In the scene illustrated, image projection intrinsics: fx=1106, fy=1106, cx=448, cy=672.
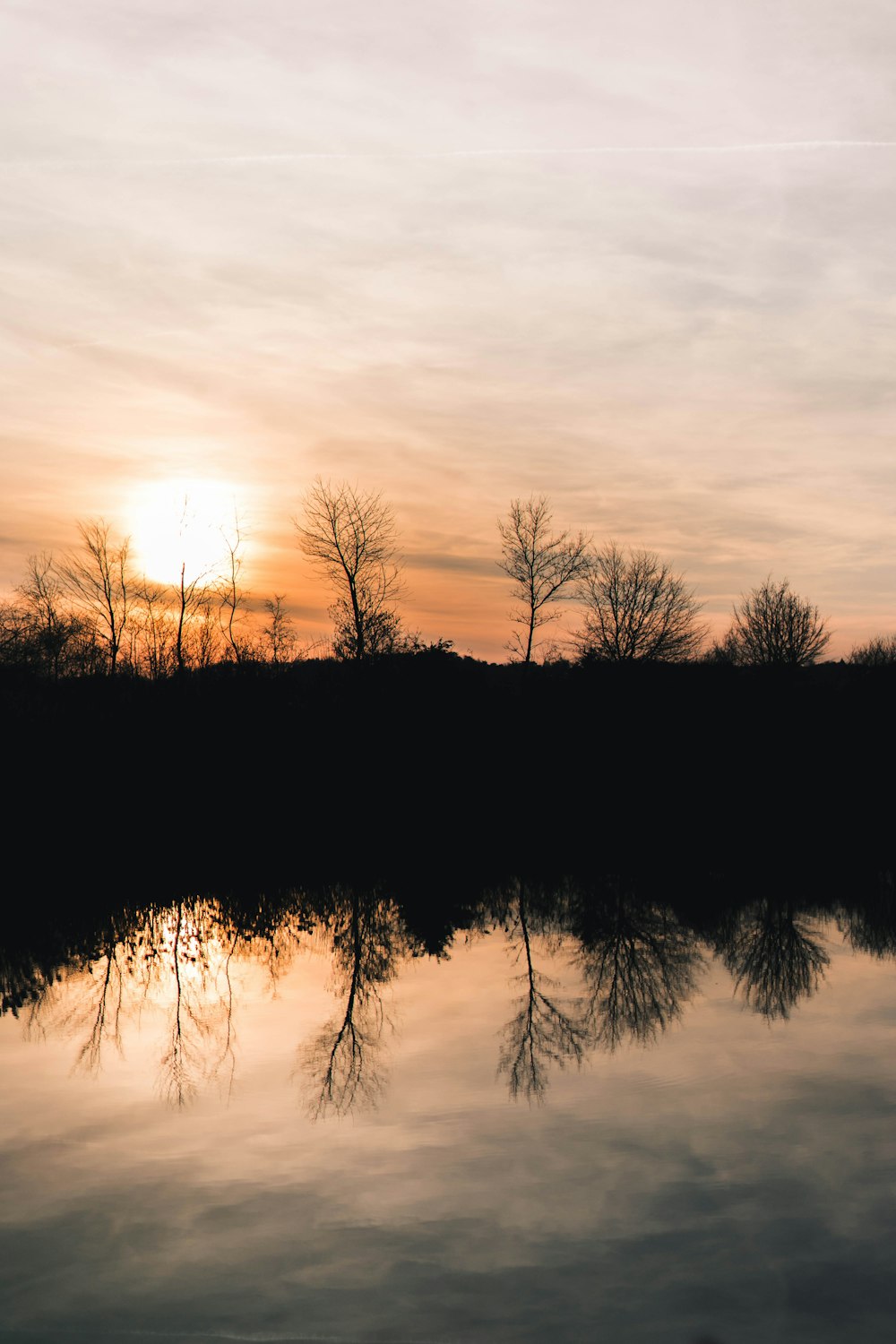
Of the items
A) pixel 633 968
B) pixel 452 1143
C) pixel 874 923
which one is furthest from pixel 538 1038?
pixel 874 923

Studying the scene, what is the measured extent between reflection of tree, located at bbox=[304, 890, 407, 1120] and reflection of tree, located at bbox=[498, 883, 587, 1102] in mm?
1510

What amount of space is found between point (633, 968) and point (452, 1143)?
7.82m

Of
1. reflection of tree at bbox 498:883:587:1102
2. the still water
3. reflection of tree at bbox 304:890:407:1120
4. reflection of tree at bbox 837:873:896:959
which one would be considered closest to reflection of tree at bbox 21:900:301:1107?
the still water

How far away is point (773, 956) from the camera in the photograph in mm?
17469

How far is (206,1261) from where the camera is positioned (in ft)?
24.7

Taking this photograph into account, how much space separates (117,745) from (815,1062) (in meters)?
27.6

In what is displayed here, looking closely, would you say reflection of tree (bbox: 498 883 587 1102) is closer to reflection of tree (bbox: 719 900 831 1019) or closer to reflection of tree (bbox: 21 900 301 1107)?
reflection of tree (bbox: 719 900 831 1019)

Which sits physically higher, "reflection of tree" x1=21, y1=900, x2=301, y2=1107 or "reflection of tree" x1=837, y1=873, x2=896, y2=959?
"reflection of tree" x1=837, y1=873, x2=896, y2=959

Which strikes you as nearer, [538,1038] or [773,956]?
[538,1038]

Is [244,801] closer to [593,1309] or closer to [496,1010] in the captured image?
[496,1010]

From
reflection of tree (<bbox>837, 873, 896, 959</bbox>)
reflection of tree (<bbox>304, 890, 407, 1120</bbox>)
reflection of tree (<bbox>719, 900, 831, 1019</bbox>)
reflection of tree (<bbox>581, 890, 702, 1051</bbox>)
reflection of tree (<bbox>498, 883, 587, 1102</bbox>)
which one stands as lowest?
reflection of tree (<bbox>304, 890, 407, 1120</bbox>)

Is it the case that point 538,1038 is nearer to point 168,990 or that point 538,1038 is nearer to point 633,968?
point 633,968

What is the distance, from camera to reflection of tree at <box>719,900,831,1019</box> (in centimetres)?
1510

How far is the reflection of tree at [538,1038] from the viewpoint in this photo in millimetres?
11617
